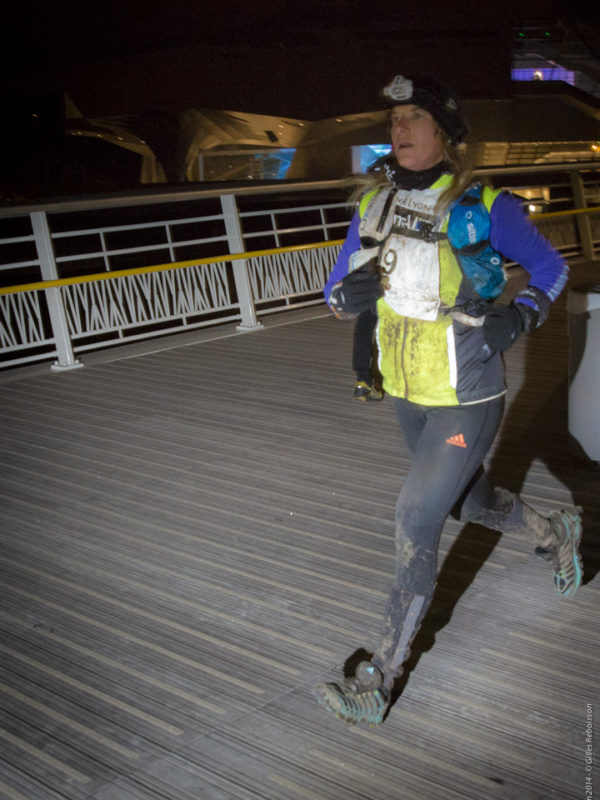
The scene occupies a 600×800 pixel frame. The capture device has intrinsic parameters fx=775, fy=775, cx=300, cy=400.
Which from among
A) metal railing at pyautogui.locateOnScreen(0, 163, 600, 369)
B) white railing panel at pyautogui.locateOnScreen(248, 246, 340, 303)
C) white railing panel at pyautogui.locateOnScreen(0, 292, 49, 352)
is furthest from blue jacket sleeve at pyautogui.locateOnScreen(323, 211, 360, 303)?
white railing panel at pyautogui.locateOnScreen(248, 246, 340, 303)

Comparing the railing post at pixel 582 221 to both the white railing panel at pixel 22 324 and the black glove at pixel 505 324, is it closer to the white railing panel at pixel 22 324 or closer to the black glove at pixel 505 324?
the white railing panel at pixel 22 324

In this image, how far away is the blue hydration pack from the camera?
2.45m

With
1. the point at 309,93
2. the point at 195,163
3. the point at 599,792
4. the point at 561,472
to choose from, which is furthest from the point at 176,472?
the point at 309,93

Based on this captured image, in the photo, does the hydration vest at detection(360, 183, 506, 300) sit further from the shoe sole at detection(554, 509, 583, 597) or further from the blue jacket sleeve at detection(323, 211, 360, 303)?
the shoe sole at detection(554, 509, 583, 597)

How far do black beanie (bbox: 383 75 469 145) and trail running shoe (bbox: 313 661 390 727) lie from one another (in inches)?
69.8

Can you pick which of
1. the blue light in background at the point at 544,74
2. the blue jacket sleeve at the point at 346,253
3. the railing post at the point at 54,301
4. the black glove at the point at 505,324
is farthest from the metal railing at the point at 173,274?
the blue light in background at the point at 544,74

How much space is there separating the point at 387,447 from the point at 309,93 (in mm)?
21525

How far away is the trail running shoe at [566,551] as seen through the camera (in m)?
3.10

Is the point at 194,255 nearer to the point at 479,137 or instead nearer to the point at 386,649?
the point at 479,137

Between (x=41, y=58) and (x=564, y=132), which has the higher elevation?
(x=41, y=58)

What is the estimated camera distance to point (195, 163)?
21812 millimetres

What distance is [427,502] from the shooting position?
8.19 ft

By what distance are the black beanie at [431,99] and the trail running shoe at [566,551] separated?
156 cm

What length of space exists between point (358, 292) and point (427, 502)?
72 cm
